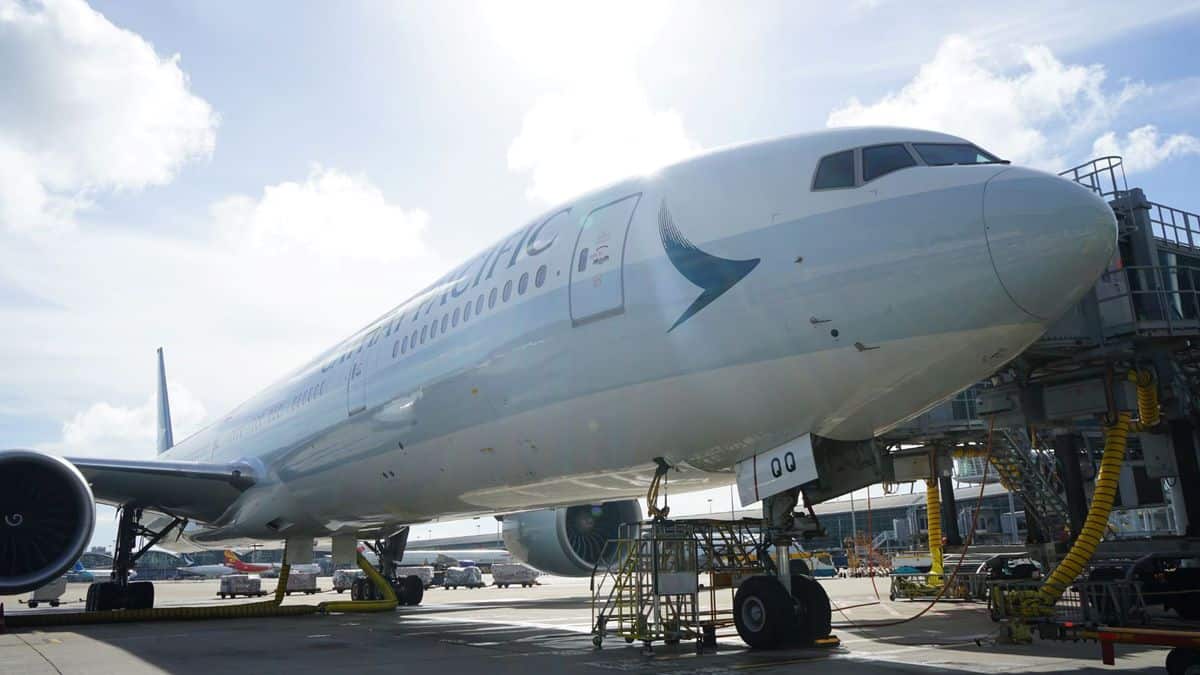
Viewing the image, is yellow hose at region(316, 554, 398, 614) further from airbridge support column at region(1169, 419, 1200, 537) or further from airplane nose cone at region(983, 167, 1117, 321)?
airplane nose cone at region(983, 167, 1117, 321)

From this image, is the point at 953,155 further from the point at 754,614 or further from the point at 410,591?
the point at 410,591

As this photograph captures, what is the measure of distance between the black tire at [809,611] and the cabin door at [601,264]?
2.89 m

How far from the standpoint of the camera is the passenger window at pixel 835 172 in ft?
24.1

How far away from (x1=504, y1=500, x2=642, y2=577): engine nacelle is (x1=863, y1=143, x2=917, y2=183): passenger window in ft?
26.8

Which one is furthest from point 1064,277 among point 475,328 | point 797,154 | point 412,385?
point 412,385

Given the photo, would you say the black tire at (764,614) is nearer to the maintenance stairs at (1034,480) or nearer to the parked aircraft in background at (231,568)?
the maintenance stairs at (1034,480)

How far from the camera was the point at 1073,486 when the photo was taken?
15.4 meters

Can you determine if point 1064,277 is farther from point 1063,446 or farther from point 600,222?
point 1063,446

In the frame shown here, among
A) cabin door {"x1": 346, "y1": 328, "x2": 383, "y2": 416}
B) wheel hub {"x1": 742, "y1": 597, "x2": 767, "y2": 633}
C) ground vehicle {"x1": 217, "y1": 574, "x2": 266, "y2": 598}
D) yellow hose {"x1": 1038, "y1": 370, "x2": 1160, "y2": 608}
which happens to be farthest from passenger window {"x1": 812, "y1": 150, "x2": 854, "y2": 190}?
ground vehicle {"x1": 217, "y1": 574, "x2": 266, "y2": 598}

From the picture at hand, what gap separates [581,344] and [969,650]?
431 centimetres

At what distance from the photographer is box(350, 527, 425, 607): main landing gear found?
17984mm

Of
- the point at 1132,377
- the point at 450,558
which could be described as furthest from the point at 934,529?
the point at 450,558

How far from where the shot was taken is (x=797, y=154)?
7789 mm

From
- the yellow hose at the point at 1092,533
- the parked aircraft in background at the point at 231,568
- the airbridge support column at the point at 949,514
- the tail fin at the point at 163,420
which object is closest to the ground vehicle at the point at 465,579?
the tail fin at the point at 163,420
